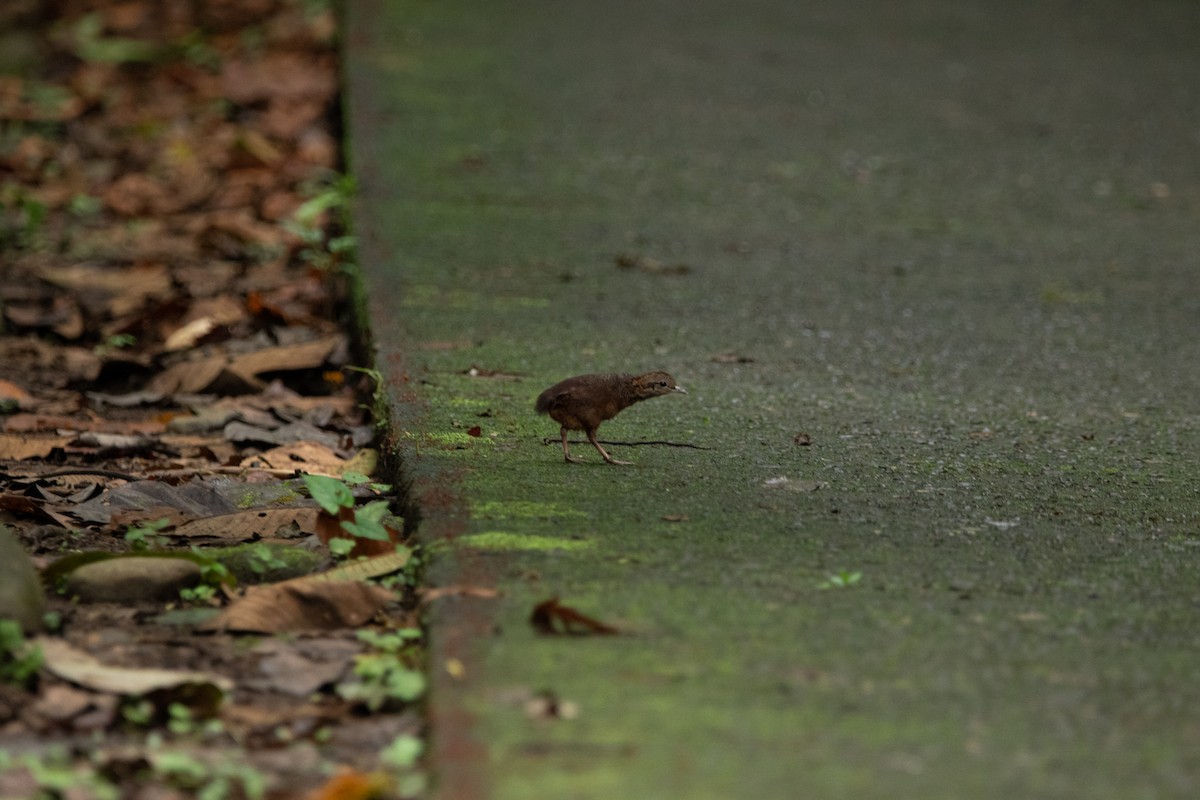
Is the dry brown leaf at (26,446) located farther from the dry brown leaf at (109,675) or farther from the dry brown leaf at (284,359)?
the dry brown leaf at (109,675)

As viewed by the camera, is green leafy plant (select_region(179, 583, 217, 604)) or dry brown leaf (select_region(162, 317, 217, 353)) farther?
dry brown leaf (select_region(162, 317, 217, 353))

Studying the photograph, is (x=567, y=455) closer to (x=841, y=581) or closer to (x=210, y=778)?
(x=841, y=581)

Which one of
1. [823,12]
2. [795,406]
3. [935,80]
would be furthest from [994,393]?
[823,12]

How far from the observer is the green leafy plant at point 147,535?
119 inches

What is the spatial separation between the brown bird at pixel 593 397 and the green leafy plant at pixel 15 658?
1.36 m

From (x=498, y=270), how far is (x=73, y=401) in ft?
4.76

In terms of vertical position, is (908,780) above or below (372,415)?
above

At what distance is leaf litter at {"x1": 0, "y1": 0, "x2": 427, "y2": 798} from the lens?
231 centimetres

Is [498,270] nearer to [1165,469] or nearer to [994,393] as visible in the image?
[994,393]

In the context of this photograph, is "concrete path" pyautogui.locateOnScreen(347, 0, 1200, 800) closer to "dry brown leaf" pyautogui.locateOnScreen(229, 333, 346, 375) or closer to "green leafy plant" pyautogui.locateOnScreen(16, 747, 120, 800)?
"dry brown leaf" pyautogui.locateOnScreen(229, 333, 346, 375)

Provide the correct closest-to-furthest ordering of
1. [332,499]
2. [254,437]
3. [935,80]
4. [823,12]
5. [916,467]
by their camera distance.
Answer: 1. [332,499]
2. [916,467]
3. [254,437]
4. [935,80]
5. [823,12]

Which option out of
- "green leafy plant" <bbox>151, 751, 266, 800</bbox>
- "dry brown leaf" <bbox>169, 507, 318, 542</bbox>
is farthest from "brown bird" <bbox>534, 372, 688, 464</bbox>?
"green leafy plant" <bbox>151, 751, 266, 800</bbox>

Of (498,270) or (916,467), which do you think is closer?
(916,467)

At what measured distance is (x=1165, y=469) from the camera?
3.62 metres
